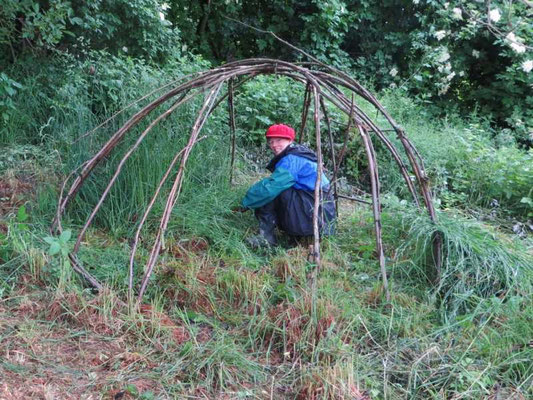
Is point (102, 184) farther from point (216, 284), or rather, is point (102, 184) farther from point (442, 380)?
point (442, 380)

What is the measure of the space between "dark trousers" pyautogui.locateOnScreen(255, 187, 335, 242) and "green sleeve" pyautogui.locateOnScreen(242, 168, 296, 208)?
72 millimetres

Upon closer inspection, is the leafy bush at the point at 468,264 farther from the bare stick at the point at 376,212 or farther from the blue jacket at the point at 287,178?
the blue jacket at the point at 287,178

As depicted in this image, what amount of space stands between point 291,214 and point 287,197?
0.43 feet

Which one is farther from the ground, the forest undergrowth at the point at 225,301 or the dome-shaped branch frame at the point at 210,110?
the dome-shaped branch frame at the point at 210,110

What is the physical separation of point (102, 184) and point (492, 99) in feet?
22.9

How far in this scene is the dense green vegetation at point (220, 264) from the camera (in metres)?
2.66

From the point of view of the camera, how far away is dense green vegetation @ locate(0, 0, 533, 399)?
8.73 feet

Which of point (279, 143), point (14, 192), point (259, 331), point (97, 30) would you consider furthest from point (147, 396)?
point (97, 30)

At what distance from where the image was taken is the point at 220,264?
375 centimetres

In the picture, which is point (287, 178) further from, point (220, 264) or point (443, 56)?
point (443, 56)

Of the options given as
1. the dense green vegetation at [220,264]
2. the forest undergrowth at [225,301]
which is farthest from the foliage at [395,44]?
the forest undergrowth at [225,301]

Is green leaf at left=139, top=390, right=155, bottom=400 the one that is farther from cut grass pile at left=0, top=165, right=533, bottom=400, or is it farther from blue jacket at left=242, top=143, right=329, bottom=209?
blue jacket at left=242, top=143, right=329, bottom=209

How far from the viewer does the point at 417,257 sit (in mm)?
3609

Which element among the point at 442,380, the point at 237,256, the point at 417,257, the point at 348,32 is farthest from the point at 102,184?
the point at 348,32
